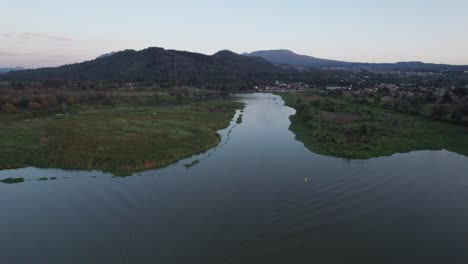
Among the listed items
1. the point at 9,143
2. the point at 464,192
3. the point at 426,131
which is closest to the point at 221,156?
the point at 464,192

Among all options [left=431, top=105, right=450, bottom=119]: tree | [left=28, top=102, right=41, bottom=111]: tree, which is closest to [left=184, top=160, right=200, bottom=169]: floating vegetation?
[left=431, top=105, right=450, bottom=119]: tree

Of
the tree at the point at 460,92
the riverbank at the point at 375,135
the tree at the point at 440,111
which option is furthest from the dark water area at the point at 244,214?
the tree at the point at 460,92

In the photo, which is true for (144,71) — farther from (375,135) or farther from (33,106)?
(375,135)

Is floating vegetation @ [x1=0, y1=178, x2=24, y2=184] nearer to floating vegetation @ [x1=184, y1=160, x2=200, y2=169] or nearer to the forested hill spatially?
floating vegetation @ [x1=184, y1=160, x2=200, y2=169]

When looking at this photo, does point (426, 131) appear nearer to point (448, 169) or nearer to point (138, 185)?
point (448, 169)

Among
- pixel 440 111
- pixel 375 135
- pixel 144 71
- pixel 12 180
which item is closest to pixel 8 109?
pixel 12 180

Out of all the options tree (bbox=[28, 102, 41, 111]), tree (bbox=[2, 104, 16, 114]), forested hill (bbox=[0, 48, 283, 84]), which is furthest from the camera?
forested hill (bbox=[0, 48, 283, 84])

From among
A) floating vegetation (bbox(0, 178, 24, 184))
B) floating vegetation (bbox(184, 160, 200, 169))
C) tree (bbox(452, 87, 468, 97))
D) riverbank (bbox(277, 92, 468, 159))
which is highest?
tree (bbox(452, 87, 468, 97))
